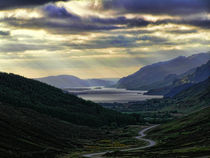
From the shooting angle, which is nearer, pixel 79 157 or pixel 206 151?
pixel 206 151

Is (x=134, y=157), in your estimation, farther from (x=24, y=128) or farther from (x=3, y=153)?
(x=24, y=128)

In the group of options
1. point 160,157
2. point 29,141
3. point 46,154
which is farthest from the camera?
point 29,141

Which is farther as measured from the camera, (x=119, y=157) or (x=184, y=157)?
(x=119, y=157)

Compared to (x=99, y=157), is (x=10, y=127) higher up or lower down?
higher up

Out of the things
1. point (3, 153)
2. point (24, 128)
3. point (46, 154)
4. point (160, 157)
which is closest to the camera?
point (3, 153)

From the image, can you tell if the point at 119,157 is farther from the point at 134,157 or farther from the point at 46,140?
→ the point at 46,140

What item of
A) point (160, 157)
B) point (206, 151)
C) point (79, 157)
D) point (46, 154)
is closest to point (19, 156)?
point (46, 154)

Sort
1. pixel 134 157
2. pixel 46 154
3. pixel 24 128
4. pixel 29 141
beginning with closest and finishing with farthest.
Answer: pixel 134 157, pixel 46 154, pixel 29 141, pixel 24 128

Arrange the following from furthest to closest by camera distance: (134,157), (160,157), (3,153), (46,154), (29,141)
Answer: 1. (29,141)
2. (46,154)
3. (134,157)
4. (160,157)
5. (3,153)

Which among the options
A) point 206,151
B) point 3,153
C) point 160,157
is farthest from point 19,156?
point 206,151
